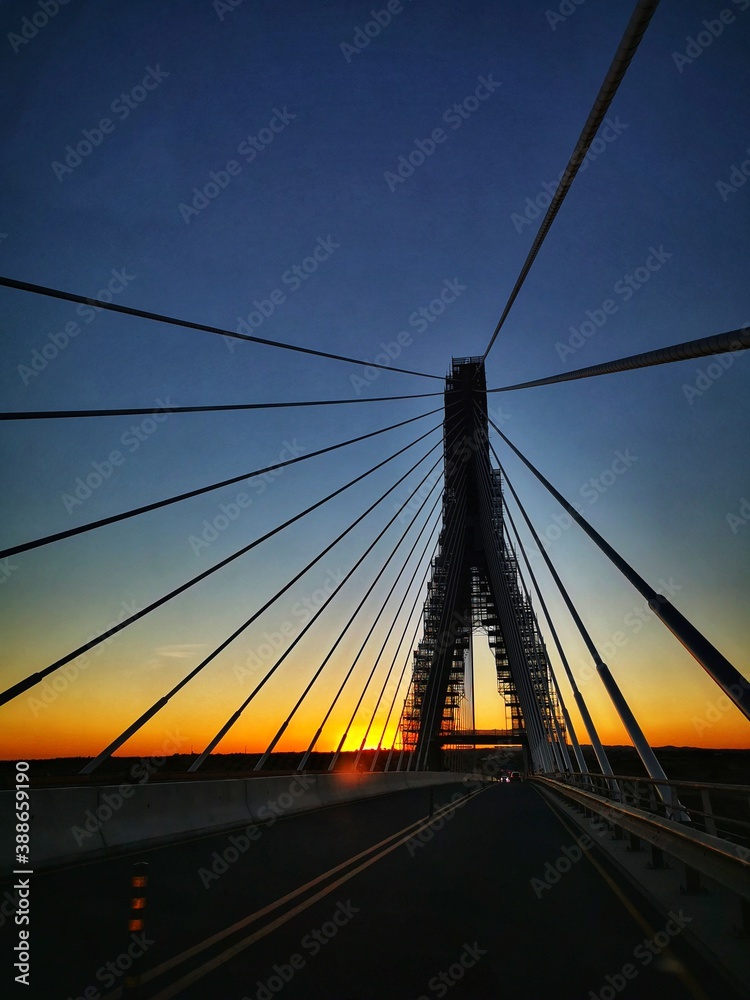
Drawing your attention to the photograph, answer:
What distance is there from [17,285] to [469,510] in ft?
142

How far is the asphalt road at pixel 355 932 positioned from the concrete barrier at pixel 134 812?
443 mm

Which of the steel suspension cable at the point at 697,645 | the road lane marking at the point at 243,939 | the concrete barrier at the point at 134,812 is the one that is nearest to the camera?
the road lane marking at the point at 243,939

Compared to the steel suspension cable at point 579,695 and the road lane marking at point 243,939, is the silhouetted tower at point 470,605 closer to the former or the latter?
the steel suspension cable at point 579,695

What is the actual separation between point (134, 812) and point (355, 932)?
6.16 metres

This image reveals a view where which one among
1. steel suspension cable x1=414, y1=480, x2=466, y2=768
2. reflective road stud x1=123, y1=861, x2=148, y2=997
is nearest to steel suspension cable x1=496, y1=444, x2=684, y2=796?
reflective road stud x1=123, y1=861, x2=148, y2=997

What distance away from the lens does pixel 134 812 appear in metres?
11.2

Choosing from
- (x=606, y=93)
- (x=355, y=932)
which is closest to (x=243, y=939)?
(x=355, y=932)

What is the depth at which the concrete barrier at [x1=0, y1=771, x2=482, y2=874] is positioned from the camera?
892 centimetres

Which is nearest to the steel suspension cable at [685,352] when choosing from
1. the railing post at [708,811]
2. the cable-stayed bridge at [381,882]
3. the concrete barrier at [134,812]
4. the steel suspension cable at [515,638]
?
the cable-stayed bridge at [381,882]

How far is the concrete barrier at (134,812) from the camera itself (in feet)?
29.3

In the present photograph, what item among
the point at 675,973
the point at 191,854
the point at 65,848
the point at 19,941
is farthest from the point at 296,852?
the point at 675,973

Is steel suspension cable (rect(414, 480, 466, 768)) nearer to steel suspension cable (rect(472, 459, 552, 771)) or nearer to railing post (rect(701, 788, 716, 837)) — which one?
steel suspension cable (rect(472, 459, 552, 771))

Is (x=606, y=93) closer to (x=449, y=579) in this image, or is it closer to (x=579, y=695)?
(x=579, y=695)

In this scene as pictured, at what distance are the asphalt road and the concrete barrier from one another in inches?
17.4
